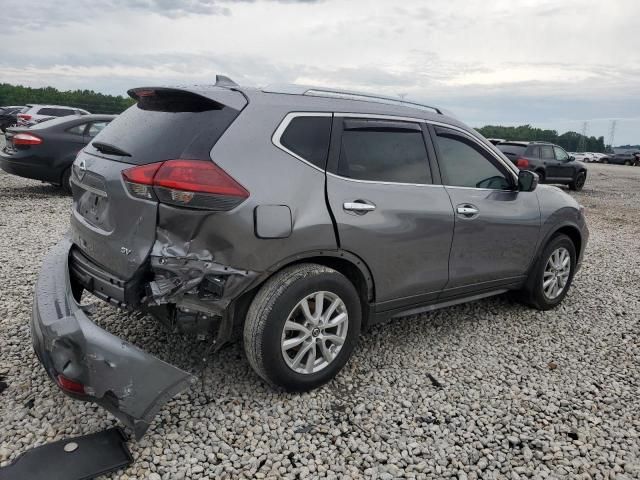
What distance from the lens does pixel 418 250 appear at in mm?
3496

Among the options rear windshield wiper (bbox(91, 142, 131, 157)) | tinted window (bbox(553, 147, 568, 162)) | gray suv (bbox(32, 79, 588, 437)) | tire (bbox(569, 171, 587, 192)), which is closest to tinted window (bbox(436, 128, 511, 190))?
gray suv (bbox(32, 79, 588, 437))

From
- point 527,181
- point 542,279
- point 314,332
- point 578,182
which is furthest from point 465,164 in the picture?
point 578,182

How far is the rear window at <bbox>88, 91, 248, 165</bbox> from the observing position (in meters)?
2.76

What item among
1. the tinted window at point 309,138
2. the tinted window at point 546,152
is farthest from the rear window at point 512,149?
the tinted window at point 309,138

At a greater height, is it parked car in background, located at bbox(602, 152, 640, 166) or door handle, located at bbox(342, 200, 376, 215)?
door handle, located at bbox(342, 200, 376, 215)

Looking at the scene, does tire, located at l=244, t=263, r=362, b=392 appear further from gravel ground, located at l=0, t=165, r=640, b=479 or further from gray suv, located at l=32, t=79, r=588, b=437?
gravel ground, located at l=0, t=165, r=640, b=479

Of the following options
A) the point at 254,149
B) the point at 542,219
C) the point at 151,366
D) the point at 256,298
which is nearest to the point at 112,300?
the point at 151,366

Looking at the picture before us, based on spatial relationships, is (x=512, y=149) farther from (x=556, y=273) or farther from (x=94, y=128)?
(x=556, y=273)

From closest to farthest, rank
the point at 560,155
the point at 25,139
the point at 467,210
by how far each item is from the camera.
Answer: the point at 467,210, the point at 25,139, the point at 560,155

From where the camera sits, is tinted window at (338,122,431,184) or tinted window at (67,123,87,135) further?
tinted window at (67,123,87,135)

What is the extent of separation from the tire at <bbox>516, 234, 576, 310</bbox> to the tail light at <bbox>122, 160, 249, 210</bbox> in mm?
3036

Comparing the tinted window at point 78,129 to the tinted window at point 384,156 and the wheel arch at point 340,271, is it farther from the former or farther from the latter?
the wheel arch at point 340,271

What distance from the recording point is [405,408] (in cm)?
312

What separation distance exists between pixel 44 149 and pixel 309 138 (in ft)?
24.6
